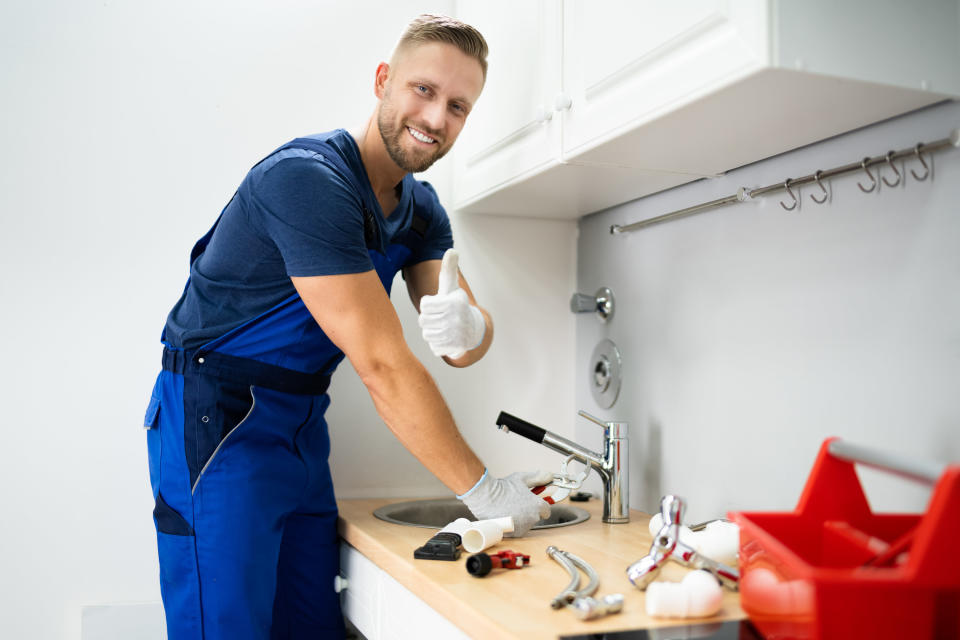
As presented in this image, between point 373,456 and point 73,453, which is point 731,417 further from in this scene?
point 73,453

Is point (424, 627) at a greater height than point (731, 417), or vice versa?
point (731, 417)

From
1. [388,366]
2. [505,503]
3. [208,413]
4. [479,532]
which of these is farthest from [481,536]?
[208,413]

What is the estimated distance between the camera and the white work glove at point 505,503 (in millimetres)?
1291

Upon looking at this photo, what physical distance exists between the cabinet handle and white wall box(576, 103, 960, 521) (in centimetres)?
34

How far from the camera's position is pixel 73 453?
1.64m

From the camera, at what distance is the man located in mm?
1215

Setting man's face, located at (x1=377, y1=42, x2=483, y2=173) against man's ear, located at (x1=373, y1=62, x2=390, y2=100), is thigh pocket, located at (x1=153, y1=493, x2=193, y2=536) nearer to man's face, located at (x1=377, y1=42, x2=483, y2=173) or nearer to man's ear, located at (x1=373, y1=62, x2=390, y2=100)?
man's face, located at (x1=377, y1=42, x2=483, y2=173)

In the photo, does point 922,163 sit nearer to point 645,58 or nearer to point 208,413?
point 645,58

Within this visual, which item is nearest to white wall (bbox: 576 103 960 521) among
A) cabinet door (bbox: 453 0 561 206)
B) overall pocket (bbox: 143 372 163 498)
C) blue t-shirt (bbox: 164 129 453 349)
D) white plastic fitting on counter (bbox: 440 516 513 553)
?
cabinet door (bbox: 453 0 561 206)

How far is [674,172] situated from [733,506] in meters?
0.60

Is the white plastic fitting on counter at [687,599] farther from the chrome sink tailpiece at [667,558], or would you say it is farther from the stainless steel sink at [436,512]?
the stainless steel sink at [436,512]

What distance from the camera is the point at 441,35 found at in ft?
4.61

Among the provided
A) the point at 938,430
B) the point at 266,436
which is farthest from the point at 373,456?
the point at 938,430

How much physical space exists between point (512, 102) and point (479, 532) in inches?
32.9
